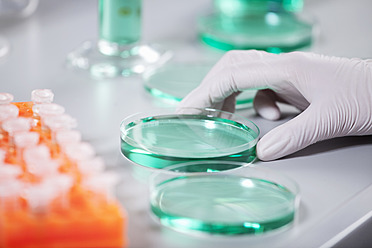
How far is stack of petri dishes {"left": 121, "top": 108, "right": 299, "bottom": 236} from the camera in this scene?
70cm

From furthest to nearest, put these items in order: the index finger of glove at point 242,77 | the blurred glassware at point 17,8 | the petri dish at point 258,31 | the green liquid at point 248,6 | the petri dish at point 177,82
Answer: the green liquid at point 248,6 → the blurred glassware at point 17,8 → the petri dish at point 258,31 → the petri dish at point 177,82 → the index finger of glove at point 242,77

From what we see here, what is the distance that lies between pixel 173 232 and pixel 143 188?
0.45 feet

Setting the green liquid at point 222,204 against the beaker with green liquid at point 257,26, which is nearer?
the green liquid at point 222,204

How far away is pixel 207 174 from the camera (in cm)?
81

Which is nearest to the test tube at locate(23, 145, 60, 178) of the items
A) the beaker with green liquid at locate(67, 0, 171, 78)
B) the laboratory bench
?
the laboratory bench

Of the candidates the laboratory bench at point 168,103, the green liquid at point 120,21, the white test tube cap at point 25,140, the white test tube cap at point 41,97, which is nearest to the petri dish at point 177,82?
the laboratory bench at point 168,103

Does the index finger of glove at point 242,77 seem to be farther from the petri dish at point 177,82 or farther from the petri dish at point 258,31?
the petri dish at point 258,31

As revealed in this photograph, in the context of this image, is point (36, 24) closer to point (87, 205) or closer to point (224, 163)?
point (224, 163)

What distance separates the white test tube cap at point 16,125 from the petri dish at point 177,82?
0.40 meters

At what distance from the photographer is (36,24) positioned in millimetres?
1586

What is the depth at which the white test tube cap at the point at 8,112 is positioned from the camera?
874mm

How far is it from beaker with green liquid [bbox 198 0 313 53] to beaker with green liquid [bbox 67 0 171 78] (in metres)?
0.21

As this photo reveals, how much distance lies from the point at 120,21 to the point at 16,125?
22.5 inches

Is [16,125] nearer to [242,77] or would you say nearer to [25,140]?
[25,140]
